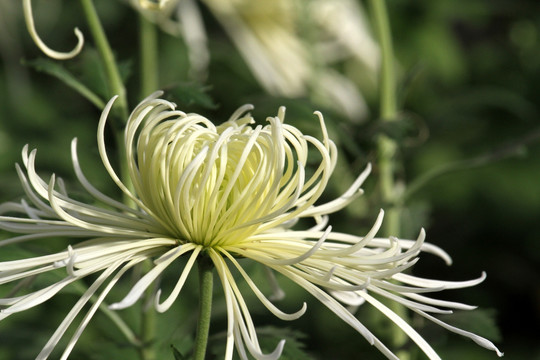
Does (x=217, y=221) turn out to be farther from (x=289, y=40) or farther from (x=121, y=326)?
(x=289, y=40)

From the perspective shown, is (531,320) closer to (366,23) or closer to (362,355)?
(362,355)

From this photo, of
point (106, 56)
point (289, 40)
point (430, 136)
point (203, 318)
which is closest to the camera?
point (203, 318)

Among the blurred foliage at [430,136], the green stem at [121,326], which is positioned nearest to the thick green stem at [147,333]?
the green stem at [121,326]

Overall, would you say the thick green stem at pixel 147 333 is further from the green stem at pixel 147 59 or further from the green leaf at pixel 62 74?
the green stem at pixel 147 59

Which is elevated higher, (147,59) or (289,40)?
(289,40)

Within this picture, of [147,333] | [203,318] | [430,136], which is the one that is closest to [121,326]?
[147,333]

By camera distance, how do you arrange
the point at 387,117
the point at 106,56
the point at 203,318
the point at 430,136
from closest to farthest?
the point at 203,318 < the point at 106,56 < the point at 387,117 < the point at 430,136

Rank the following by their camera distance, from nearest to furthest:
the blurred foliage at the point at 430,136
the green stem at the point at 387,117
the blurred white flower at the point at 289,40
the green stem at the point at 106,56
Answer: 1. the green stem at the point at 106,56
2. the green stem at the point at 387,117
3. the blurred foliage at the point at 430,136
4. the blurred white flower at the point at 289,40
